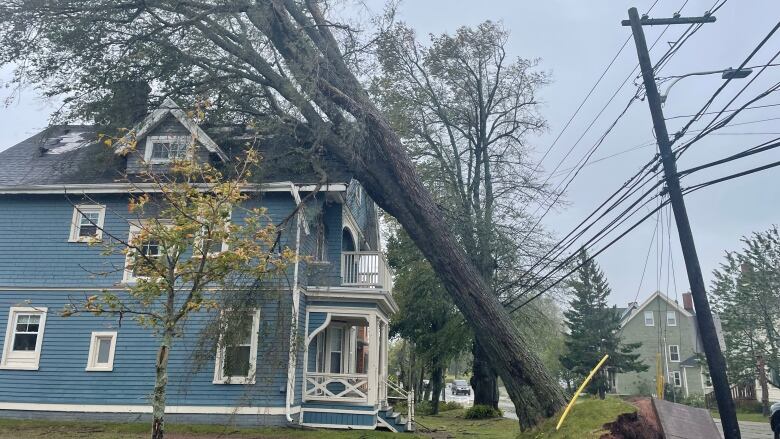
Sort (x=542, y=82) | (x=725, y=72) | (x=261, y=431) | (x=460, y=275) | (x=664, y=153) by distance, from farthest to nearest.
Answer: (x=542, y=82) → (x=261, y=431) → (x=460, y=275) → (x=664, y=153) → (x=725, y=72)

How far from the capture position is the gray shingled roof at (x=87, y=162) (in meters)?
12.8

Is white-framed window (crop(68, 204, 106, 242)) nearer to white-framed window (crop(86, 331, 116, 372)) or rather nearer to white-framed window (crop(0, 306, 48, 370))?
white-framed window (crop(0, 306, 48, 370))

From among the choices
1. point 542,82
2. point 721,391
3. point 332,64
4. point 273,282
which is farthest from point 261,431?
point 542,82

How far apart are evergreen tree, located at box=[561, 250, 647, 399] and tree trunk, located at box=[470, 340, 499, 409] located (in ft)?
54.0

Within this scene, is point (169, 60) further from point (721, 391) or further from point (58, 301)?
point (721, 391)

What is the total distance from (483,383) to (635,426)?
1763 centimetres

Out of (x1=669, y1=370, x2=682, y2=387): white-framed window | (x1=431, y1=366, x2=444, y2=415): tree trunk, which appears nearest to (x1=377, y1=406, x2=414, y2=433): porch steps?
(x1=431, y1=366, x2=444, y2=415): tree trunk

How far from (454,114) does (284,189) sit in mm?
11231

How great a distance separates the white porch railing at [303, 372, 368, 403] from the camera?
49.8 ft

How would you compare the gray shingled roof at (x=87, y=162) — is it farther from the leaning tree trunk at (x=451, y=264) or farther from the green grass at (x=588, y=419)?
the green grass at (x=588, y=419)

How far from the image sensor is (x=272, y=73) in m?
12.0

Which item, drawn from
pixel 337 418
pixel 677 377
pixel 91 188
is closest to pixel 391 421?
pixel 337 418

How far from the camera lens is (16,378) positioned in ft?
49.3

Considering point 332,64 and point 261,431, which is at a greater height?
point 332,64
